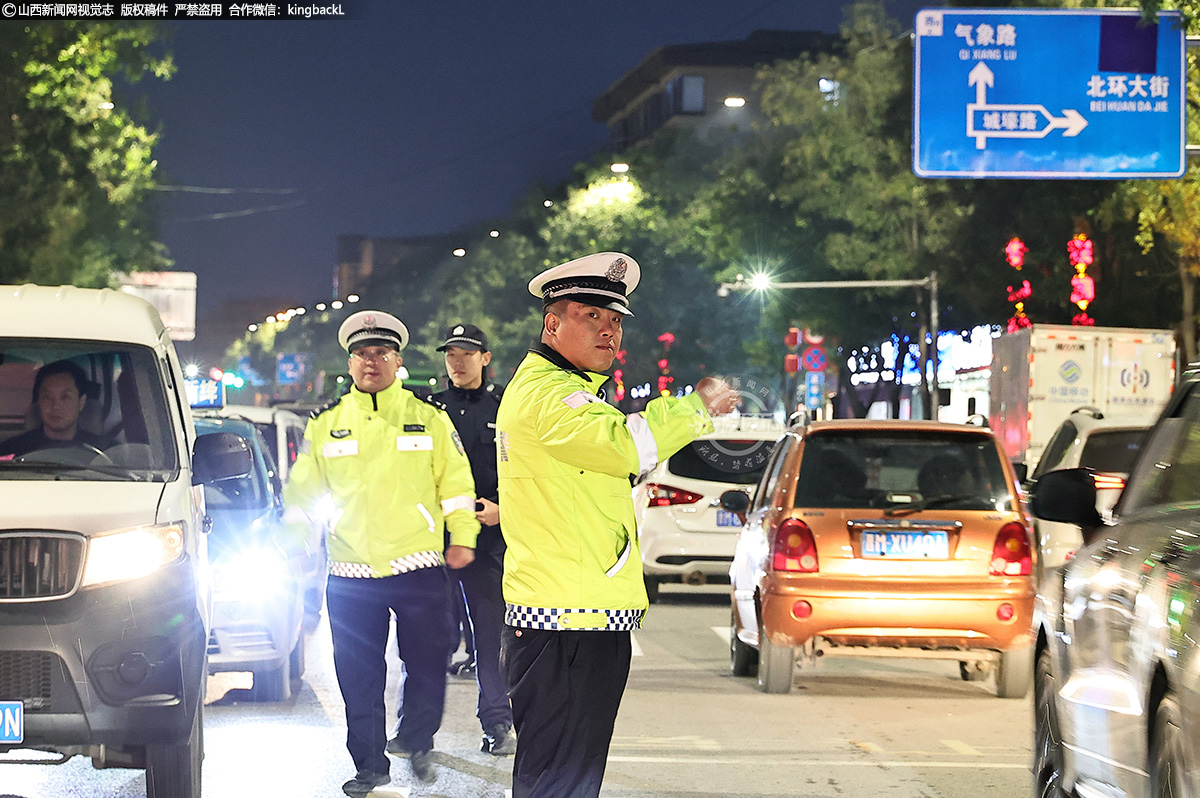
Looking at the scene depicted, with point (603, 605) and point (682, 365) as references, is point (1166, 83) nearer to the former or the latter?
point (603, 605)

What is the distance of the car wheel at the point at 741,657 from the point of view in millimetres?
12414

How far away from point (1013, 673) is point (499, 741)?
12.2ft

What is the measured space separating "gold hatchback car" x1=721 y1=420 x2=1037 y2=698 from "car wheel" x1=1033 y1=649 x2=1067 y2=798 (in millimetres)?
4552

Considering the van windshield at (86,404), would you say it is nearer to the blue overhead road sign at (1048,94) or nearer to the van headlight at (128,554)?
the van headlight at (128,554)

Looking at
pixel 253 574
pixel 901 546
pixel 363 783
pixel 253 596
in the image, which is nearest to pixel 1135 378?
pixel 901 546

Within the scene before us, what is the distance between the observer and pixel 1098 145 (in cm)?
2155

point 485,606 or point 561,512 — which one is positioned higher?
point 561,512

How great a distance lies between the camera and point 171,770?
6.80m

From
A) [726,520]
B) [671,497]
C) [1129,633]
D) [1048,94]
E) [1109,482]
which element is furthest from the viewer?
[1048,94]

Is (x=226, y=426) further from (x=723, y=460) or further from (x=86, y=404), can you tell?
(x=723, y=460)

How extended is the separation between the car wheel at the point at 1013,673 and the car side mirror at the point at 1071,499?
17.7 feet

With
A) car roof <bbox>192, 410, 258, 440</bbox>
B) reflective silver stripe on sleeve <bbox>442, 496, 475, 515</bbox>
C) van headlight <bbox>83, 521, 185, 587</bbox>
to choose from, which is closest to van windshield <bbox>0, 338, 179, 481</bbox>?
van headlight <bbox>83, 521, 185, 587</bbox>

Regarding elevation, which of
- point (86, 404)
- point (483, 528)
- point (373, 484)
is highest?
point (86, 404)

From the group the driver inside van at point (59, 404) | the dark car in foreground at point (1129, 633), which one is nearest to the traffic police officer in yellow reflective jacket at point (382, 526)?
the driver inside van at point (59, 404)
